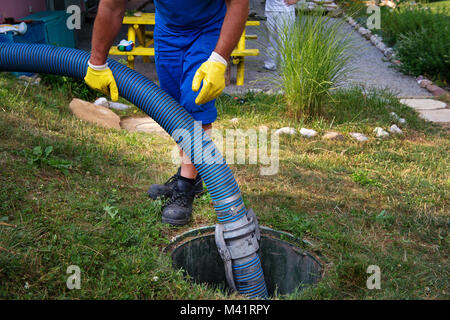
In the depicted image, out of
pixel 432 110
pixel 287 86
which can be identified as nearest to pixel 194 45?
pixel 287 86

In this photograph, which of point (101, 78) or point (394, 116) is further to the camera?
point (394, 116)

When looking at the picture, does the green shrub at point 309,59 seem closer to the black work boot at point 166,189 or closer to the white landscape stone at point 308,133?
the white landscape stone at point 308,133

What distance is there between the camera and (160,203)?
2842mm

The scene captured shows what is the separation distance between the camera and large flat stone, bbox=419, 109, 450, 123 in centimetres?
498

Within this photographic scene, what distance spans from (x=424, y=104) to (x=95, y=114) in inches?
137

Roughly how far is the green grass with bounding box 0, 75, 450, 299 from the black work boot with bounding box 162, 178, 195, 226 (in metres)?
0.06

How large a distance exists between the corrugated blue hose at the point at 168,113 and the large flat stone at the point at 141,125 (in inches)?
74.5

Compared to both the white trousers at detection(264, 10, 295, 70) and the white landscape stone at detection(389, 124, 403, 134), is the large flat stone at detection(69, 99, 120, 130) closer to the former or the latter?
the white trousers at detection(264, 10, 295, 70)

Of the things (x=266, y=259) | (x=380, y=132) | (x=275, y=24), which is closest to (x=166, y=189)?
(x=266, y=259)

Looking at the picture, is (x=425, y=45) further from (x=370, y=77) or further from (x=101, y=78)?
(x=101, y=78)

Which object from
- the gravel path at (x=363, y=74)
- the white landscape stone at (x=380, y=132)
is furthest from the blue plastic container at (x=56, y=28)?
the white landscape stone at (x=380, y=132)

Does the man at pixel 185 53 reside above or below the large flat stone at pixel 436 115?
above

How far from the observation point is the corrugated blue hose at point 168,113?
2.32 metres
